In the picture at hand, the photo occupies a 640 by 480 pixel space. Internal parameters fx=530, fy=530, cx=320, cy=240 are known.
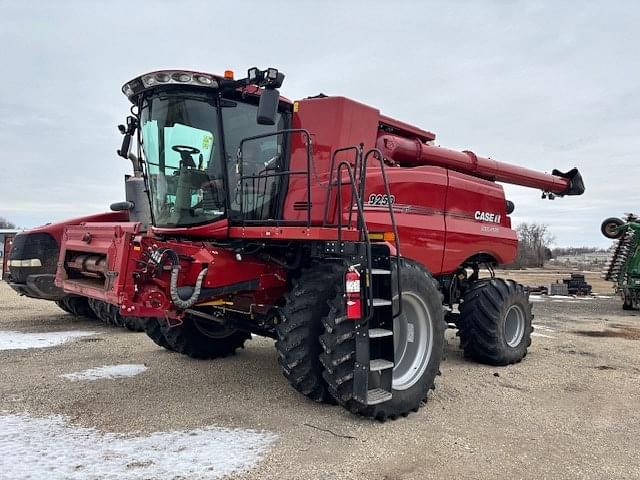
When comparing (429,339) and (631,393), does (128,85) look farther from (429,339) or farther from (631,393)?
(631,393)

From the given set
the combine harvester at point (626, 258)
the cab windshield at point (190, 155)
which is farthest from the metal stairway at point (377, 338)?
the combine harvester at point (626, 258)

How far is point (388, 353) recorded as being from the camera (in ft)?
14.1

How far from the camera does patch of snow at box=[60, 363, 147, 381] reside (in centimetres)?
548

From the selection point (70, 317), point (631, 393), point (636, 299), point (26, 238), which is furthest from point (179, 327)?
point (636, 299)

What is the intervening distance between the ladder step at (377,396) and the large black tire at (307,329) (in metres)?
0.53

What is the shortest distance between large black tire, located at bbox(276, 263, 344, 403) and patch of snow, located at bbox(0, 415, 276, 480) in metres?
0.64

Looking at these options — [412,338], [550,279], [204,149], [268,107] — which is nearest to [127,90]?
[204,149]

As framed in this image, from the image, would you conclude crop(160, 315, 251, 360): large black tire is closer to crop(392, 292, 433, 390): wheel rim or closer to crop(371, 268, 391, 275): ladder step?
crop(392, 292, 433, 390): wheel rim

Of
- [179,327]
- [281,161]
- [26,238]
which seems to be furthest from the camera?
[26,238]

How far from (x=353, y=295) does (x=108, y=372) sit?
10.5 feet

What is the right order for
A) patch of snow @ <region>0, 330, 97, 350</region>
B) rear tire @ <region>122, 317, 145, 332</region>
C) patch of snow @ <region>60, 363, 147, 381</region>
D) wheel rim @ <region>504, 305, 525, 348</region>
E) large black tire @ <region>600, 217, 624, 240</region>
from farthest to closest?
large black tire @ <region>600, 217, 624, 240</region> → rear tire @ <region>122, 317, 145, 332</region> → patch of snow @ <region>0, 330, 97, 350</region> → wheel rim @ <region>504, 305, 525, 348</region> → patch of snow @ <region>60, 363, 147, 381</region>

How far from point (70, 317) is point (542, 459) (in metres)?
9.33

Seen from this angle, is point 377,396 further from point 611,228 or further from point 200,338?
point 611,228

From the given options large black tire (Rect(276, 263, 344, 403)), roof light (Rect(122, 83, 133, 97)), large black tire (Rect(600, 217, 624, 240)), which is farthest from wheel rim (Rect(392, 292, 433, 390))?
large black tire (Rect(600, 217, 624, 240))
